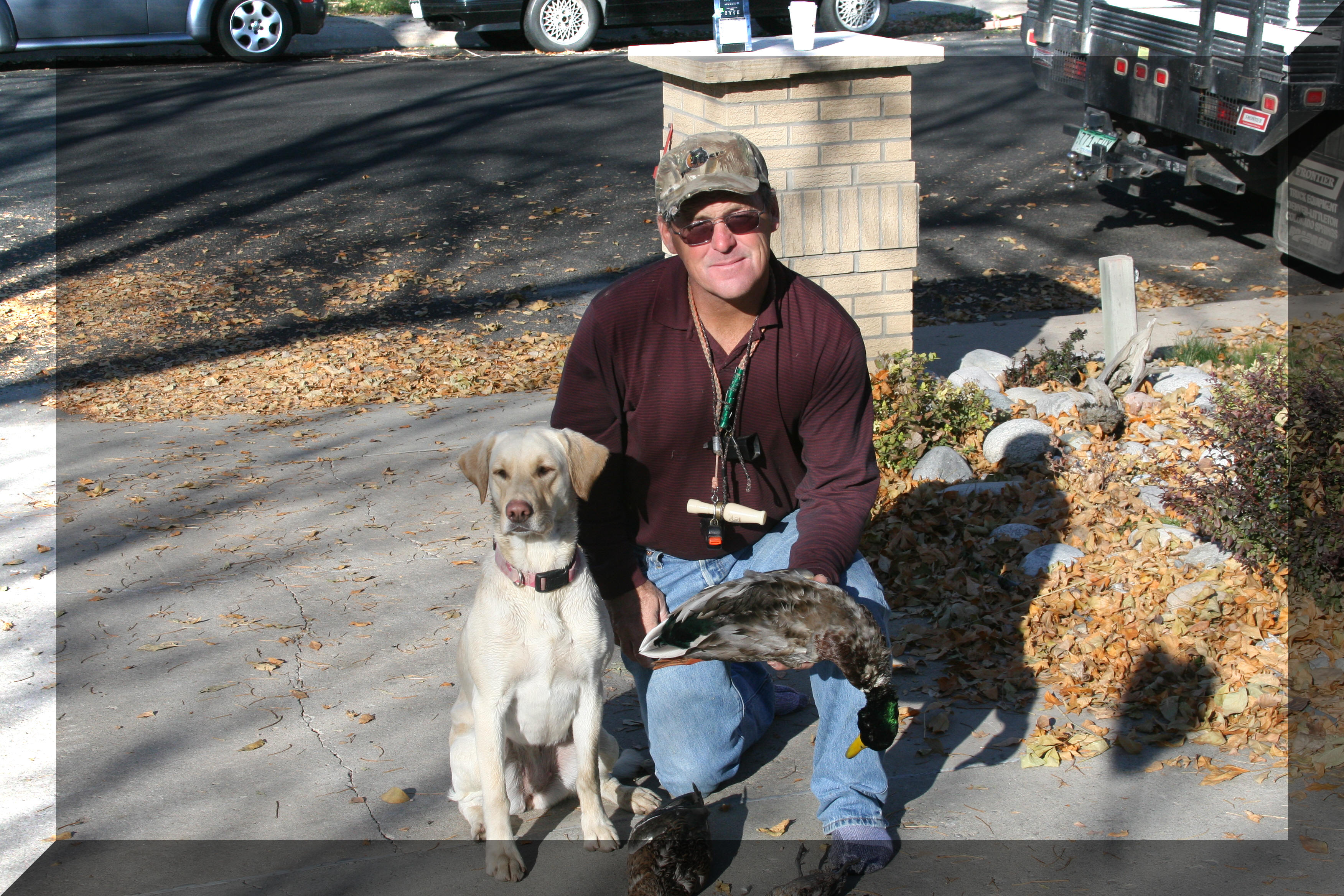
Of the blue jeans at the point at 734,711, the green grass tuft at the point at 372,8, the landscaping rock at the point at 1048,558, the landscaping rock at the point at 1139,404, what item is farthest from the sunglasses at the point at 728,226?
the green grass tuft at the point at 372,8

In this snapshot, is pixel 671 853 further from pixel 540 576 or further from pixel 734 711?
pixel 540 576

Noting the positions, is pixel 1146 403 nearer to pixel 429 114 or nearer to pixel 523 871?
pixel 523 871

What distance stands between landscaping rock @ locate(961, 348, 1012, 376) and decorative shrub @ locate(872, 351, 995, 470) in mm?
693

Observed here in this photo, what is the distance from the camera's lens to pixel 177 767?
358 cm

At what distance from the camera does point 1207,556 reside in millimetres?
4504

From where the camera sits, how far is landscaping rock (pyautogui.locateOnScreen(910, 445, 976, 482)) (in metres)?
5.33

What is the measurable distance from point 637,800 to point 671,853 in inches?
15.4

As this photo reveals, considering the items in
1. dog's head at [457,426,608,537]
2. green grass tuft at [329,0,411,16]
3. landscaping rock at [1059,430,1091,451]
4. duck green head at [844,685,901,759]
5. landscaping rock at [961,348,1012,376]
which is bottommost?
landscaping rock at [1059,430,1091,451]

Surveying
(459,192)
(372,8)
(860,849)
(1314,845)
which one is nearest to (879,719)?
(860,849)

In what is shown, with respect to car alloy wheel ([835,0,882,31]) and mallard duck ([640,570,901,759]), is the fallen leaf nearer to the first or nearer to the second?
mallard duck ([640,570,901,759])

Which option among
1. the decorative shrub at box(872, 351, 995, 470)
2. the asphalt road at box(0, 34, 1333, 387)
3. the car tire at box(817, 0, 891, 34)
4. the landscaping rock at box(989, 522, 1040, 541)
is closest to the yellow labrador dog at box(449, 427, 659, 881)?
the landscaping rock at box(989, 522, 1040, 541)

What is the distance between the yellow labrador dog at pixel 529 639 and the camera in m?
2.97

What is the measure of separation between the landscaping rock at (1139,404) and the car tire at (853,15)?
1237 cm

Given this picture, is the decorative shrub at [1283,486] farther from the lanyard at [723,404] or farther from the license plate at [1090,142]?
the license plate at [1090,142]
